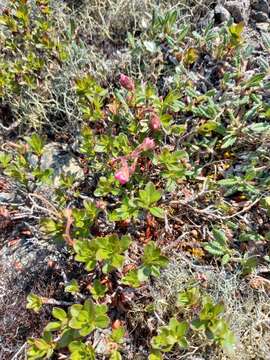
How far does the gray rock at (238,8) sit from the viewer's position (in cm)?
220

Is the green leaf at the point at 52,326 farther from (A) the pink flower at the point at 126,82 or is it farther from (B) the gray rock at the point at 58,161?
(A) the pink flower at the point at 126,82

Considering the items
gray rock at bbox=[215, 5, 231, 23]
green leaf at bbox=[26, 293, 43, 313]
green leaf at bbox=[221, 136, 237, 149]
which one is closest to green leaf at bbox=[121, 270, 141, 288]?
green leaf at bbox=[26, 293, 43, 313]

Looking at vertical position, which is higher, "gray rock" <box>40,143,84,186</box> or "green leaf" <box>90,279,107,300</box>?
"gray rock" <box>40,143,84,186</box>

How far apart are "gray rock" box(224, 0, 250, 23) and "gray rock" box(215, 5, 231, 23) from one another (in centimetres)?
2

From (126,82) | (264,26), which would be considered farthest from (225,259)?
(264,26)

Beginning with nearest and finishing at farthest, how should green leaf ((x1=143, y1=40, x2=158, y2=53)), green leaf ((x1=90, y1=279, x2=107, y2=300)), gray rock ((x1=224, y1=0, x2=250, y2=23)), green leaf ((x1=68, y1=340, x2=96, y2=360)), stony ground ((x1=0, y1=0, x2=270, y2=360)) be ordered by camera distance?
green leaf ((x1=68, y1=340, x2=96, y2=360))
green leaf ((x1=90, y1=279, x2=107, y2=300))
stony ground ((x1=0, y1=0, x2=270, y2=360))
green leaf ((x1=143, y1=40, x2=158, y2=53))
gray rock ((x1=224, y1=0, x2=250, y2=23))

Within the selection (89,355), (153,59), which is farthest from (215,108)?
(89,355)

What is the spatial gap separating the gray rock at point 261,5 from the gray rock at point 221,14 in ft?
0.61

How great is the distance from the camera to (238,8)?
2191mm

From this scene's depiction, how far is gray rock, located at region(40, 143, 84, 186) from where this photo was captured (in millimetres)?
2137

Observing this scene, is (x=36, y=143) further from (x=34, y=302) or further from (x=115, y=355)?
(x=115, y=355)

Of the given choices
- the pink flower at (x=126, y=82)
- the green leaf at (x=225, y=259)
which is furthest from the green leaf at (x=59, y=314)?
the pink flower at (x=126, y=82)

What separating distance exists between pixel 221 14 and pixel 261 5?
0.23 m

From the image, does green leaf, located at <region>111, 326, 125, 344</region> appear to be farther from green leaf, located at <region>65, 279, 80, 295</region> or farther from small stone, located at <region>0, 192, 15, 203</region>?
small stone, located at <region>0, 192, 15, 203</region>
